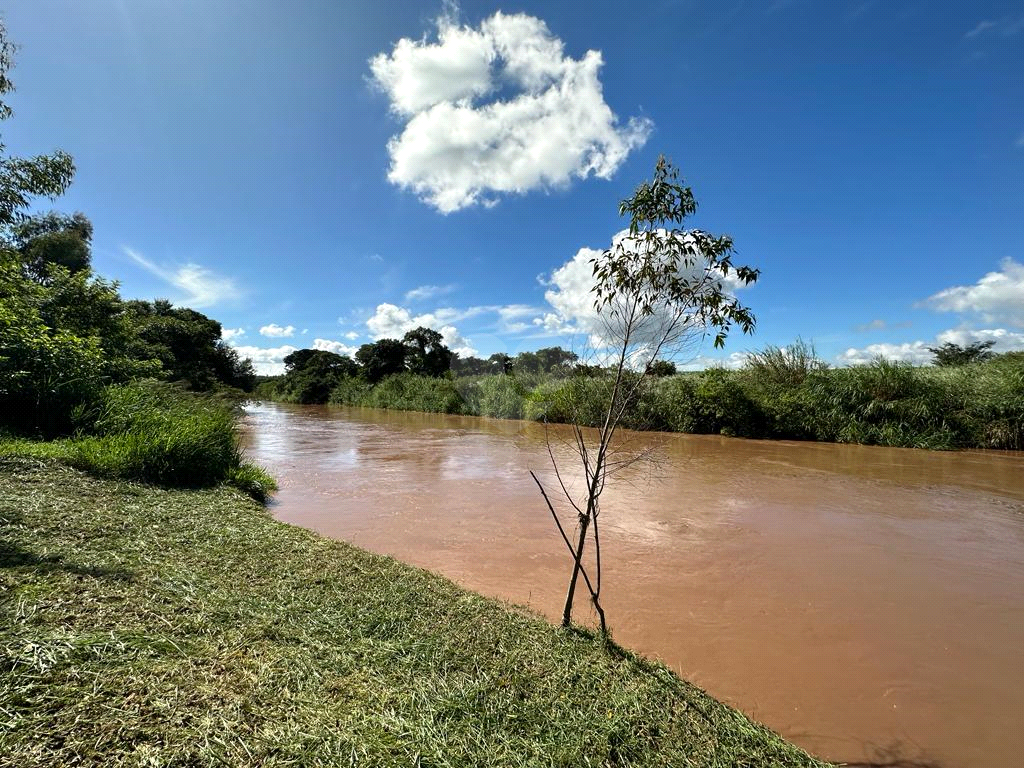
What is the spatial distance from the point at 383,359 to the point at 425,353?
3940 mm

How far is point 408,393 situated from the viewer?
33375 mm

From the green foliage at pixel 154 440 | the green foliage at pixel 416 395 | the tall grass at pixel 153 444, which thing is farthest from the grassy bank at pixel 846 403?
the green foliage at pixel 416 395

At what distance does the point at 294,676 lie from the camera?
6.44ft

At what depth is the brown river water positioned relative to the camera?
2.70m

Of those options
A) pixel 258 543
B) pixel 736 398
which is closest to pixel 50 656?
pixel 258 543

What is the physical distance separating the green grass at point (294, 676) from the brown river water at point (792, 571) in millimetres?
924

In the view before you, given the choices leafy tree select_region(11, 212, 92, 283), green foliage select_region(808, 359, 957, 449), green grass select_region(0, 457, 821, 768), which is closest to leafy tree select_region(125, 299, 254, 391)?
leafy tree select_region(11, 212, 92, 283)

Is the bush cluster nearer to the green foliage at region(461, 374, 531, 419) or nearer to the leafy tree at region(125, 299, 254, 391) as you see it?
the green foliage at region(461, 374, 531, 419)

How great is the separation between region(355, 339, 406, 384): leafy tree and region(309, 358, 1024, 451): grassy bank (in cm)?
2660

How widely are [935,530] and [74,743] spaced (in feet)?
27.5

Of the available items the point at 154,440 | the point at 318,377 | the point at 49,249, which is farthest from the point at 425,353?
the point at 154,440

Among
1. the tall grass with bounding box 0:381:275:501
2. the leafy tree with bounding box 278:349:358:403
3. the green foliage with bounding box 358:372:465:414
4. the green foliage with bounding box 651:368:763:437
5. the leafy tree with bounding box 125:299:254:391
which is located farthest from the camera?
the leafy tree with bounding box 278:349:358:403

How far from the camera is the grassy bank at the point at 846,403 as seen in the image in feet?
41.8

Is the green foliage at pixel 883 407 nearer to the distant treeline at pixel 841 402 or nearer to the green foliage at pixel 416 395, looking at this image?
the distant treeline at pixel 841 402
